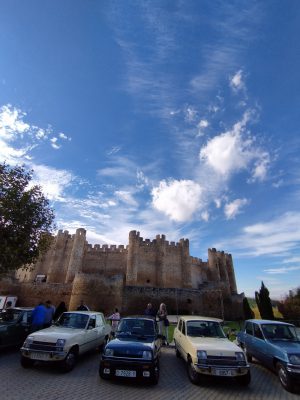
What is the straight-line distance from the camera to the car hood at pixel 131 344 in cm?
695

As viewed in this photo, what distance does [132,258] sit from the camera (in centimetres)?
3988

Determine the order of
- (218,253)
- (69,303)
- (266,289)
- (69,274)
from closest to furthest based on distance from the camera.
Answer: (266,289) < (69,303) < (69,274) < (218,253)

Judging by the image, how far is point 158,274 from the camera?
135 feet

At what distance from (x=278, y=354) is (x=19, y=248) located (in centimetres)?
1157

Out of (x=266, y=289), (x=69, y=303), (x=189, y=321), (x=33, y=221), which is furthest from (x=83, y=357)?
(x=69, y=303)

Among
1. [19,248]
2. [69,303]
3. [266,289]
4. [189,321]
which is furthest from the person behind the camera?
[69,303]

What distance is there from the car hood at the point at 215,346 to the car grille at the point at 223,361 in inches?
3.7

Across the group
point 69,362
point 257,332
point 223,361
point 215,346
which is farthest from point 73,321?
point 257,332

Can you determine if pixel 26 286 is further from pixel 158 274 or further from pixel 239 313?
pixel 239 313

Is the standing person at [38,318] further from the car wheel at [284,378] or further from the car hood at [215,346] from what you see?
the car wheel at [284,378]

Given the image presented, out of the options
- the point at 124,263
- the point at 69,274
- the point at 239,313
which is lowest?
the point at 239,313

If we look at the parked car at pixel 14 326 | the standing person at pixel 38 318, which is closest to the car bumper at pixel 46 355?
the parked car at pixel 14 326

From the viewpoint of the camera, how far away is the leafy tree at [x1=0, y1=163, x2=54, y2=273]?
40.7ft

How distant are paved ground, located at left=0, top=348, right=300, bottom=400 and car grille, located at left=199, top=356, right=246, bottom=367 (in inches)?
23.9
